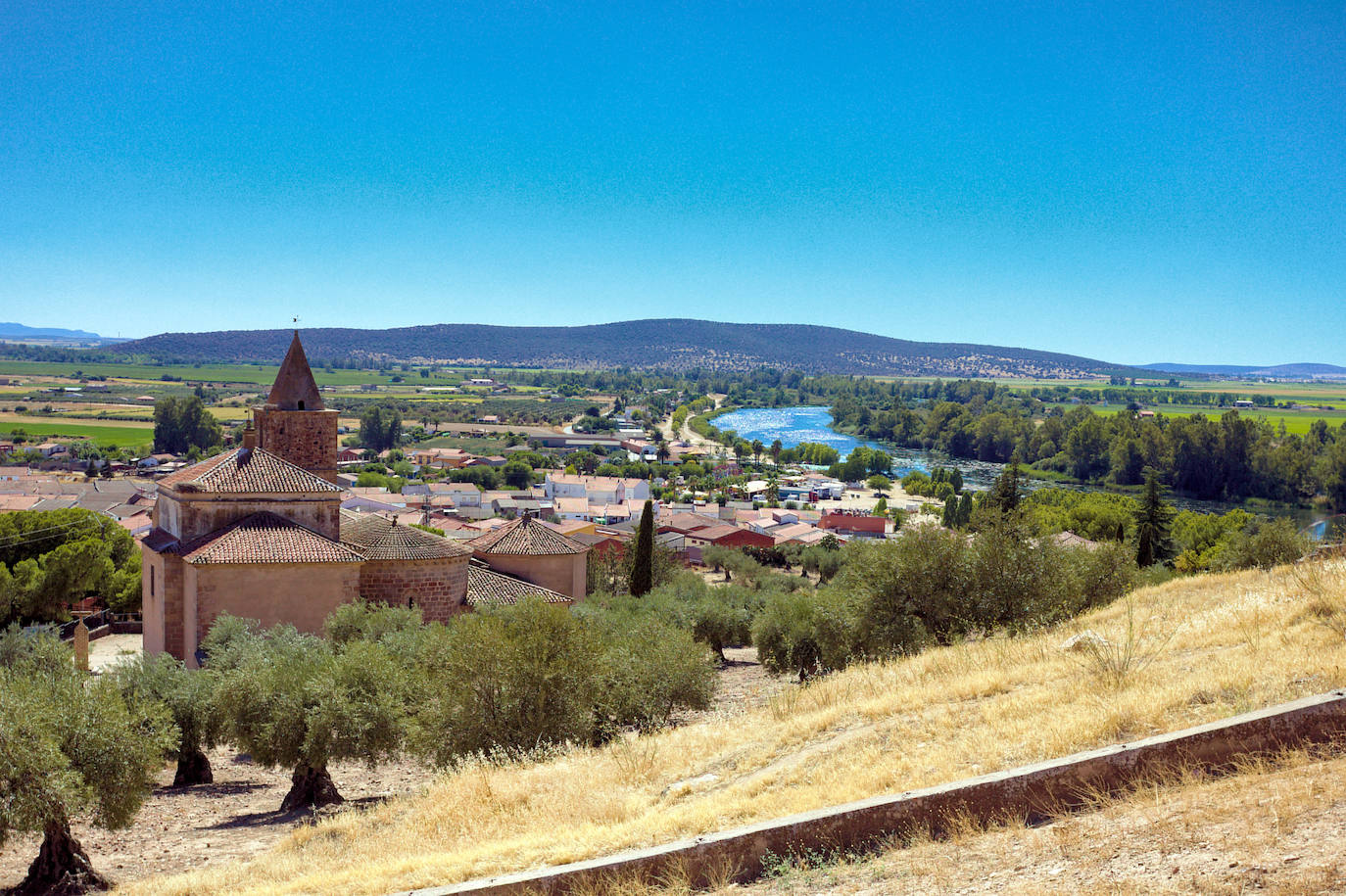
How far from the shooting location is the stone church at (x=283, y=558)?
16.9m

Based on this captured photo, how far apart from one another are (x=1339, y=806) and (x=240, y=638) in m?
14.7

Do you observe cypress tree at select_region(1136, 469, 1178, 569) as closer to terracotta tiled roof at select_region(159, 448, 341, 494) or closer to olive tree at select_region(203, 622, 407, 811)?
terracotta tiled roof at select_region(159, 448, 341, 494)

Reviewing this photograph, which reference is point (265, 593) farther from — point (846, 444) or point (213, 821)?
point (846, 444)

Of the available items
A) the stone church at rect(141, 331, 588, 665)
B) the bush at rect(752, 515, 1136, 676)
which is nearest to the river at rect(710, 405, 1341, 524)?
the bush at rect(752, 515, 1136, 676)

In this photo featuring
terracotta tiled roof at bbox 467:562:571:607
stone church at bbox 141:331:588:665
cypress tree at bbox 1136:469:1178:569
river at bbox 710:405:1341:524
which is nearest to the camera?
stone church at bbox 141:331:588:665

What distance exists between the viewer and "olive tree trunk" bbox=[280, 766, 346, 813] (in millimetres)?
11945

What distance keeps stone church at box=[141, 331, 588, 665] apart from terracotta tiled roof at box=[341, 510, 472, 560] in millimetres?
30

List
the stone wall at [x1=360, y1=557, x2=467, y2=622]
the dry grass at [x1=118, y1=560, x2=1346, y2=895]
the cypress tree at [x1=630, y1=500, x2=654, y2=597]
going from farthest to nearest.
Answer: the cypress tree at [x1=630, y1=500, x2=654, y2=597]
the stone wall at [x1=360, y1=557, x2=467, y2=622]
the dry grass at [x1=118, y1=560, x2=1346, y2=895]

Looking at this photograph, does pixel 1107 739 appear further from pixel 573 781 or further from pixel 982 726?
pixel 573 781

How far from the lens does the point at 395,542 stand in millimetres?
19031

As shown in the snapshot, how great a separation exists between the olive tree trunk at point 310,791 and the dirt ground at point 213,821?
0.23 metres

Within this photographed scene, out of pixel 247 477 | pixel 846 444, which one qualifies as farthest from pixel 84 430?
pixel 247 477

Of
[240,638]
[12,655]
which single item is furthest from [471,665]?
[12,655]

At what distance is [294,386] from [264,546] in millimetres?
6093
